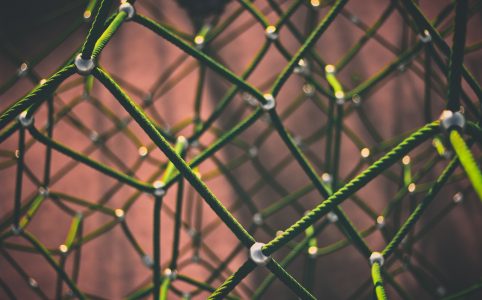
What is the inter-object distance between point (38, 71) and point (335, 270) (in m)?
0.76

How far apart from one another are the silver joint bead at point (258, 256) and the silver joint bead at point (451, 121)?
0.47ft

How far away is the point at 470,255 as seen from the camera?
29.1 inches

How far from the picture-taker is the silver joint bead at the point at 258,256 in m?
0.25

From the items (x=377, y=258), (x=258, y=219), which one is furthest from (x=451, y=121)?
(x=258, y=219)

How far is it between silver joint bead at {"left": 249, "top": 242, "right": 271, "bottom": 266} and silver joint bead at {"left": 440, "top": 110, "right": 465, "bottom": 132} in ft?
0.47

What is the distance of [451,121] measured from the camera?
0.24m

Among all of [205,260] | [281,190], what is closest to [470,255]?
[281,190]

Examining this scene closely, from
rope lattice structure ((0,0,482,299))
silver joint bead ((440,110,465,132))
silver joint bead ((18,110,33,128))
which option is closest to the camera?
silver joint bead ((440,110,465,132))

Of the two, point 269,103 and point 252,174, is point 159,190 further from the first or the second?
point 252,174

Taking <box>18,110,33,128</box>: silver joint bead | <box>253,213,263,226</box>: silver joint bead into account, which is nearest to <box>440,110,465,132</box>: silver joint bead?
<box>18,110,33,128</box>: silver joint bead

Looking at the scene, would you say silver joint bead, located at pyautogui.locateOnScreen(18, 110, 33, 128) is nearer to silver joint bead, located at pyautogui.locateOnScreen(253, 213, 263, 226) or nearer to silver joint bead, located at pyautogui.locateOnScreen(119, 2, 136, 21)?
silver joint bead, located at pyautogui.locateOnScreen(119, 2, 136, 21)

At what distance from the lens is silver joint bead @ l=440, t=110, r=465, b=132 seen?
239mm

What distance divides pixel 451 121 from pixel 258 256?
151 mm

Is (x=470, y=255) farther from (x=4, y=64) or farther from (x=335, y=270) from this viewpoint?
(x=4, y=64)
